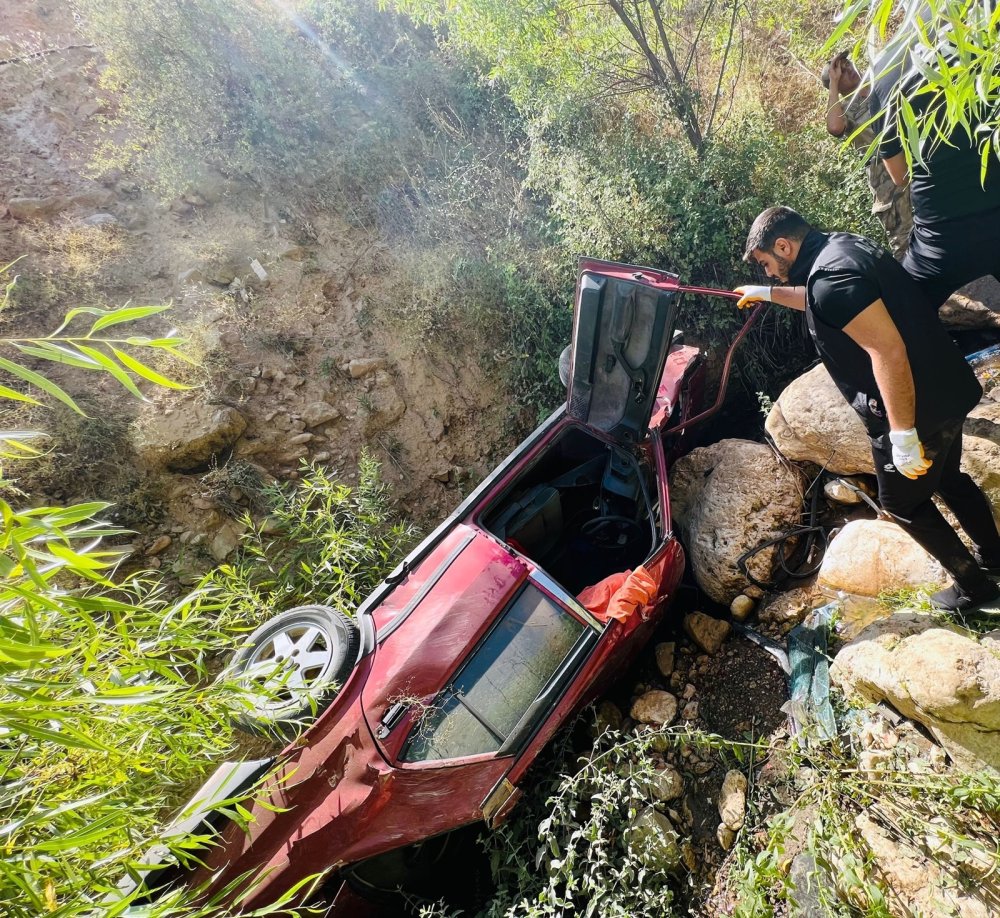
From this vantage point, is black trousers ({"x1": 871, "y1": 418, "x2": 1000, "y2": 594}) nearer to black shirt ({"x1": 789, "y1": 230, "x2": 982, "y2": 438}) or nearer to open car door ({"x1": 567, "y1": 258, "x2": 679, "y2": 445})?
black shirt ({"x1": 789, "y1": 230, "x2": 982, "y2": 438})

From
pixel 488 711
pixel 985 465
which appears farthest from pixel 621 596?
pixel 985 465

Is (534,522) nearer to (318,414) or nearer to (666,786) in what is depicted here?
(666,786)

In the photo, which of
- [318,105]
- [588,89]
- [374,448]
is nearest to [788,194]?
[588,89]

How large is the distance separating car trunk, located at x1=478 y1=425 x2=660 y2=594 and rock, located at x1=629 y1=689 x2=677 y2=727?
2.79 feet

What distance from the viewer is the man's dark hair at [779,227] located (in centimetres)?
235

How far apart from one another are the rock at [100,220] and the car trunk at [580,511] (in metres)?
5.38

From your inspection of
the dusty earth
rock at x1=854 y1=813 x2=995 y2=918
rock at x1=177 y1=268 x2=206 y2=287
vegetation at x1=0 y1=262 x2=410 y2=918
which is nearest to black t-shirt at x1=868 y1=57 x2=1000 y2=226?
rock at x1=854 y1=813 x2=995 y2=918

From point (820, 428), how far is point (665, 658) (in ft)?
6.16

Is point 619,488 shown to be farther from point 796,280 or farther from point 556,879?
point 556,879

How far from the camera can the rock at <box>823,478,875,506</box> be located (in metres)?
3.45

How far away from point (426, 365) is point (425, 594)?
2892mm

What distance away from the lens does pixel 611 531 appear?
386cm

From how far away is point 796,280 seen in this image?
7.93ft

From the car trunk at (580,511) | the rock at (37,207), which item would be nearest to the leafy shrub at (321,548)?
the car trunk at (580,511)
